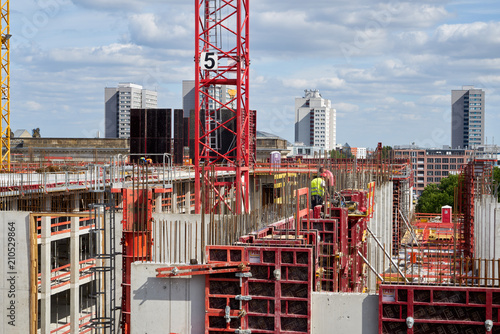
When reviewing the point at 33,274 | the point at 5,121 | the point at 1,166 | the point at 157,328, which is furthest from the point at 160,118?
the point at 157,328

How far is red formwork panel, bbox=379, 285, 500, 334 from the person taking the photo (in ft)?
44.1

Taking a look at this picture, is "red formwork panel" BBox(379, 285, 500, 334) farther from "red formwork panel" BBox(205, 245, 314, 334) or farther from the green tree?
the green tree

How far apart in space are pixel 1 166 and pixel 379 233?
69.9 feet

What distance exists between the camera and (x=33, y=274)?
2059 centimetres

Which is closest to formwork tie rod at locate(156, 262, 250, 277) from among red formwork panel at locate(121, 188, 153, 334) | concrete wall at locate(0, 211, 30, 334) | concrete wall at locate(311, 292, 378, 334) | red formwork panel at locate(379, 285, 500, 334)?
red formwork panel at locate(121, 188, 153, 334)

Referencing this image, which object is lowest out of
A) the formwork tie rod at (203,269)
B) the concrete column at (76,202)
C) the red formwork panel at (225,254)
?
the formwork tie rod at (203,269)

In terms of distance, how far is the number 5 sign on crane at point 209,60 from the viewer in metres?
33.1

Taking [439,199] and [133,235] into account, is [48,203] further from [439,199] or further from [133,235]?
[439,199]

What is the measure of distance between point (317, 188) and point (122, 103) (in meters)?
175

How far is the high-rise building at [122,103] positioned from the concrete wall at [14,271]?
485 ft

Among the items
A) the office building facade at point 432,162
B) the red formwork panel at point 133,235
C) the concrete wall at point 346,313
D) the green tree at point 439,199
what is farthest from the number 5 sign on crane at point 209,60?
the office building facade at point 432,162

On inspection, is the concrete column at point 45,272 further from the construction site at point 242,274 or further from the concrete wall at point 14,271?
the concrete wall at point 14,271

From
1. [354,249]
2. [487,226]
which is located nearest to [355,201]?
[354,249]

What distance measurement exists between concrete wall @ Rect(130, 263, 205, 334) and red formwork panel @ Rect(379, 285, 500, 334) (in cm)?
404
